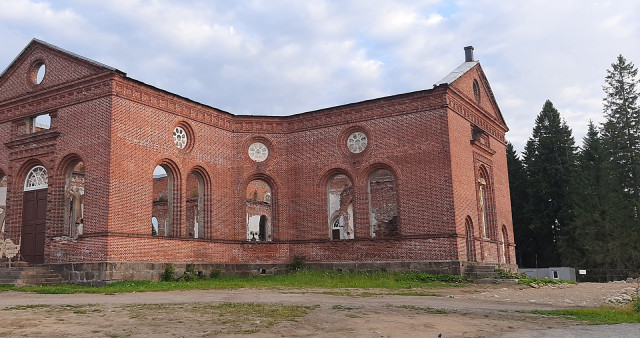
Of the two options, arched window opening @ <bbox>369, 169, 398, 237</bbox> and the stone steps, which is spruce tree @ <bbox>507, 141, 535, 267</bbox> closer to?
arched window opening @ <bbox>369, 169, 398, 237</bbox>

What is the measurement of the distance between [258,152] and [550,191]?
23673 millimetres

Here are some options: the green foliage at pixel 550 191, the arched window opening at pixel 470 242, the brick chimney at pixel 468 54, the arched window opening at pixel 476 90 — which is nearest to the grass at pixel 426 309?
the arched window opening at pixel 470 242

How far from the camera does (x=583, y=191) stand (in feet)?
121

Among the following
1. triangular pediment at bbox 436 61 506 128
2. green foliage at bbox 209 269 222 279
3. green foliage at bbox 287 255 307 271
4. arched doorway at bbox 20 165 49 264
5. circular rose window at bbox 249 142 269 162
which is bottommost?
green foliage at bbox 209 269 222 279

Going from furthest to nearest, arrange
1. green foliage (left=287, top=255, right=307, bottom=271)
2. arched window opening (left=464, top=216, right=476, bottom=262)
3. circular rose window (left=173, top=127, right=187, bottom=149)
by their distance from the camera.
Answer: green foliage (left=287, top=255, right=307, bottom=271)
arched window opening (left=464, top=216, right=476, bottom=262)
circular rose window (left=173, top=127, right=187, bottom=149)

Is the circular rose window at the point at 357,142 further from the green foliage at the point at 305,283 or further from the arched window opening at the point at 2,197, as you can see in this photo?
the arched window opening at the point at 2,197

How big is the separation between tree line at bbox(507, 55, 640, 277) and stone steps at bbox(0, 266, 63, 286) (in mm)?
29896

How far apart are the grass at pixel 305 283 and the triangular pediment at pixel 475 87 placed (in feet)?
26.3

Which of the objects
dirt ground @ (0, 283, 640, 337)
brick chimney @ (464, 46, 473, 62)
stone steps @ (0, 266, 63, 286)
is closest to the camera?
dirt ground @ (0, 283, 640, 337)

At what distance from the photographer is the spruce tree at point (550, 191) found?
39094mm

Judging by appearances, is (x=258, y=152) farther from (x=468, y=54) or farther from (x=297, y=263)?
(x=468, y=54)

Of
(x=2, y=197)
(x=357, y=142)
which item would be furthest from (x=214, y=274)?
(x=2, y=197)

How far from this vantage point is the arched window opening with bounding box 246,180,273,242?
118 ft

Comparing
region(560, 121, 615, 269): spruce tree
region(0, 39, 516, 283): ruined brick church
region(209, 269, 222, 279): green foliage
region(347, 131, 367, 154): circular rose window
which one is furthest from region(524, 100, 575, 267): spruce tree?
region(209, 269, 222, 279): green foliage
